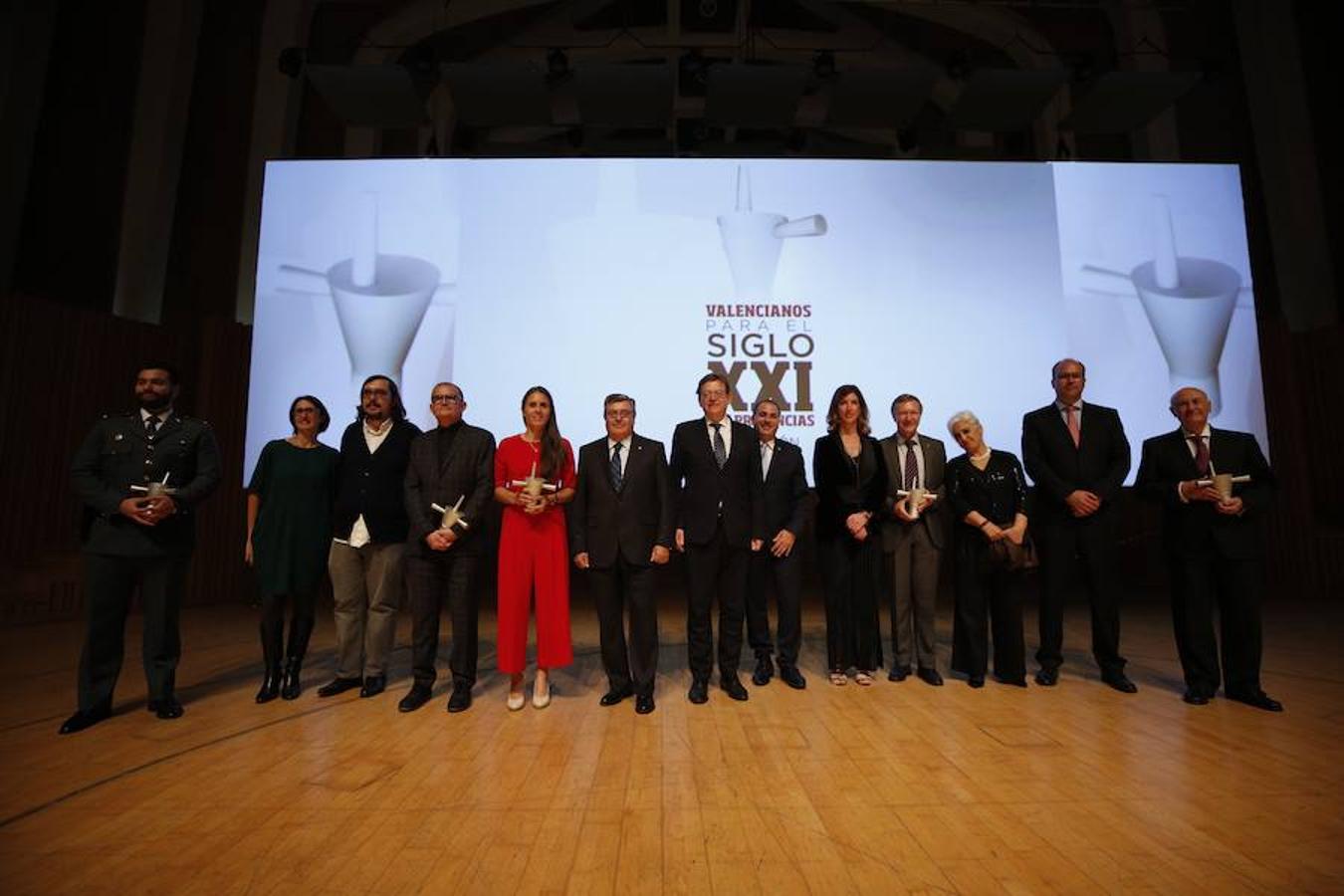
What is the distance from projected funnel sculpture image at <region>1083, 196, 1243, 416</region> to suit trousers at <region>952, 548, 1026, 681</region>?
3.12 m

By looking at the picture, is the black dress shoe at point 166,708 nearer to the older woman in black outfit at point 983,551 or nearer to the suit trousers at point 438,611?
the suit trousers at point 438,611

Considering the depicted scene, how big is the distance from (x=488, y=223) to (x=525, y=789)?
Answer: 433cm

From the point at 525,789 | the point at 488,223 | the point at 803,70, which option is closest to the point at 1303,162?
the point at 803,70

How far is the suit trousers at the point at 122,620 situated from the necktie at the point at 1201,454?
4.53 meters

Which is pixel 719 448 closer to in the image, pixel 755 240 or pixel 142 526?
pixel 142 526

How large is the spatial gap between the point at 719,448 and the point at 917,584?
1.24m

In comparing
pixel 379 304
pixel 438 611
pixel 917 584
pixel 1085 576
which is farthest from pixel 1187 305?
pixel 379 304

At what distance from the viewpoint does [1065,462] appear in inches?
122

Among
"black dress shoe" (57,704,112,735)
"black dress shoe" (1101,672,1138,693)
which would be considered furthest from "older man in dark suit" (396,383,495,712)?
"black dress shoe" (1101,672,1138,693)

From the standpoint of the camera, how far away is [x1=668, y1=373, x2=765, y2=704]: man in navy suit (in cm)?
→ 292

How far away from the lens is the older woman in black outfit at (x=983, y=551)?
3.07 m

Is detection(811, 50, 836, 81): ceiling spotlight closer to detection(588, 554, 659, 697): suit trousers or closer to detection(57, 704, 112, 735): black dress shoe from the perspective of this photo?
detection(588, 554, 659, 697): suit trousers

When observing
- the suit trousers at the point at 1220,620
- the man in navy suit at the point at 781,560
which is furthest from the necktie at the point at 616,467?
the suit trousers at the point at 1220,620

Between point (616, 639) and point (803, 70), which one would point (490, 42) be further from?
point (616, 639)
